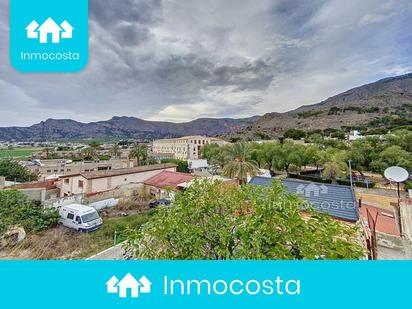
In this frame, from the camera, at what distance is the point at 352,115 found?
37.6 m

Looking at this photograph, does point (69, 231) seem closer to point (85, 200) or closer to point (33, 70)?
point (85, 200)

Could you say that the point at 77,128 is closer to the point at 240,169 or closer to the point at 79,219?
the point at 79,219

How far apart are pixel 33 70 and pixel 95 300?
1.48 metres

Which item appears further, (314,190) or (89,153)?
(89,153)

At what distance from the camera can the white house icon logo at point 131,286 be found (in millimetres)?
1091

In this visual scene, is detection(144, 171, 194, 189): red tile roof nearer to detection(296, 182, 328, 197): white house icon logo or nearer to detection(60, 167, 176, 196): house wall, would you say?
detection(60, 167, 176, 196): house wall

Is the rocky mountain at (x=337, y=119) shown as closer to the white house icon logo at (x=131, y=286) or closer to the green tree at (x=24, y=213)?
the green tree at (x=24, y=213)

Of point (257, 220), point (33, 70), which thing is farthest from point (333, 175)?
point (33, 70)

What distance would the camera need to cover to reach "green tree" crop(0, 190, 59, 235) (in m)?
4.74

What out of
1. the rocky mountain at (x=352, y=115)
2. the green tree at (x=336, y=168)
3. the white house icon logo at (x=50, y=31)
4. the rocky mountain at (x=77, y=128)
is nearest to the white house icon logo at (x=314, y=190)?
the rocky mountain at (x=77, y=128)

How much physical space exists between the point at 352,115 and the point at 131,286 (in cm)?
4508

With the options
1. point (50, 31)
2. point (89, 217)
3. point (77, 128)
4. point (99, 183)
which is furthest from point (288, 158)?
point (50, 31)

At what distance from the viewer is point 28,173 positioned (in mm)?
14281

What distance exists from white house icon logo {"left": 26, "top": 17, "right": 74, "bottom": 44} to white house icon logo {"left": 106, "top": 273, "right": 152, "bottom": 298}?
1.50 m
